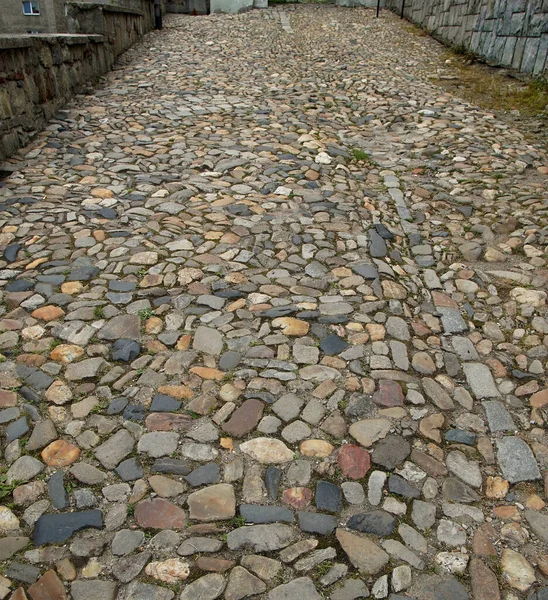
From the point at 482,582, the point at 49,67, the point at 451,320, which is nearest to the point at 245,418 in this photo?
the point at 482,582

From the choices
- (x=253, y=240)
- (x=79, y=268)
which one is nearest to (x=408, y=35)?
(x=253, y=240)

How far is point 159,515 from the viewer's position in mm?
2301

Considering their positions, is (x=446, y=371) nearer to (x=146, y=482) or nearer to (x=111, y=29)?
(x=146, y=482)

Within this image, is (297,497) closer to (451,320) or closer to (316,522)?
(316,522)

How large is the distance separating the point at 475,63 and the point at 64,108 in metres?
7.54

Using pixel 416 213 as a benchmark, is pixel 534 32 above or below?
above

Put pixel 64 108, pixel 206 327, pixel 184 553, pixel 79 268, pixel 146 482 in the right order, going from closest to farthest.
Answer: pixel 184 553, pixel 146 482, pixel 206 327, pixel 79 268, pixel 64 108

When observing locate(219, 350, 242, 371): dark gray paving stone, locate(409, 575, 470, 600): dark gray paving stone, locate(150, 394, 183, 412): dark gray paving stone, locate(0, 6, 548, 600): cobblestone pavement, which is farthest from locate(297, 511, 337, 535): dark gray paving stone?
locate(219, 350, 242, 371): dark gray paving stone

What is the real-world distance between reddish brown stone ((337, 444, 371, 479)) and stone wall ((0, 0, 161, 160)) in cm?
495

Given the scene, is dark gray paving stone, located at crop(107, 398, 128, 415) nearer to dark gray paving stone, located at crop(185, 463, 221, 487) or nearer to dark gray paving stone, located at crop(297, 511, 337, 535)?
dark gray paving stone, located at crop(185, 463, 221, 487)

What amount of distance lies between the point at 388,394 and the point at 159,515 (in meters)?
1.32

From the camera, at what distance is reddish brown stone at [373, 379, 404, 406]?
2891 millimetres

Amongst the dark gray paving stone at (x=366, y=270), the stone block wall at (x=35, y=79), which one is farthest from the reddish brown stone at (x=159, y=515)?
the stone block wall at (x=35, y=79)

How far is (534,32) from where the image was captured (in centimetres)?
845
